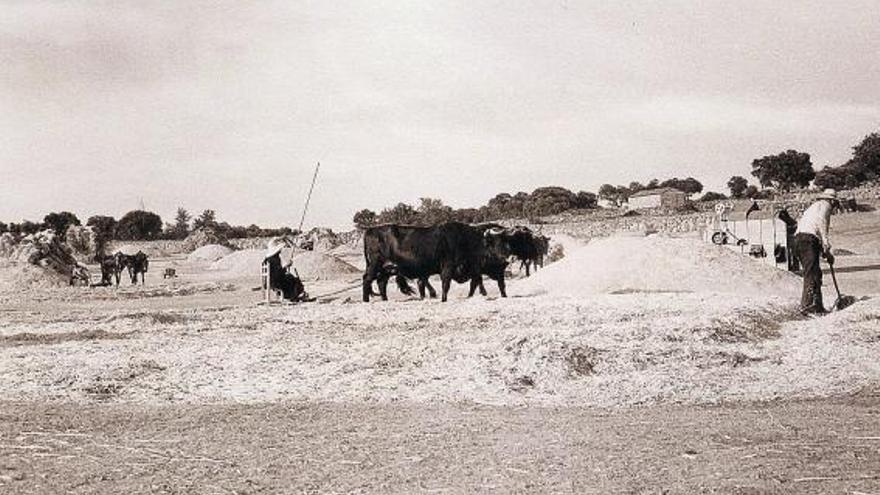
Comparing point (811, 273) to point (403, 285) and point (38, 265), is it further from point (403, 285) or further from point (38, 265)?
point (38, 265)

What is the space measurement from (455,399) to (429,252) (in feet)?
34.4

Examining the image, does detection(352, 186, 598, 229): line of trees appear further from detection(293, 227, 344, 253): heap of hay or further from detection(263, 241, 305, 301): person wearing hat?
detection(263, 241, 305, 301): person wearing hat

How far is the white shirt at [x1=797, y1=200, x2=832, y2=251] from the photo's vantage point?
42.9ft

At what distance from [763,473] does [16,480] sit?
4565mm

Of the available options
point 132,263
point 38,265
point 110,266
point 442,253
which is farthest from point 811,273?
point 38,265

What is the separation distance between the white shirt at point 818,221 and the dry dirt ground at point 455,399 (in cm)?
113

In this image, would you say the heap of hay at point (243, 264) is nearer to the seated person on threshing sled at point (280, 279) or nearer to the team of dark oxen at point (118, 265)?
the team of dark oxen at point (118, 265)

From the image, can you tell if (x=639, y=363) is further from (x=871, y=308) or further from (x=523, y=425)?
(x=871, y=308)

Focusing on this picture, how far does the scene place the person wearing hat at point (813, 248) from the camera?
12656 mm

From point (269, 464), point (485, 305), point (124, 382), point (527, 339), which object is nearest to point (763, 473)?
point (269, 464)

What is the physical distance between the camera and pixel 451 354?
33.0 ft

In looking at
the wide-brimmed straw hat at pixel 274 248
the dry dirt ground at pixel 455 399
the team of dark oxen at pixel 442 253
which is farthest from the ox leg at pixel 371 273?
the dry dirt ground at pixel 455 399

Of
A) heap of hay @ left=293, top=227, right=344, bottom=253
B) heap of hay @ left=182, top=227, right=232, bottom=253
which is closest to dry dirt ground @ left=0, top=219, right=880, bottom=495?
heap of hay @ left=293, top=227, right=344, bottom=253

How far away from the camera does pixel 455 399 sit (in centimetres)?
845
